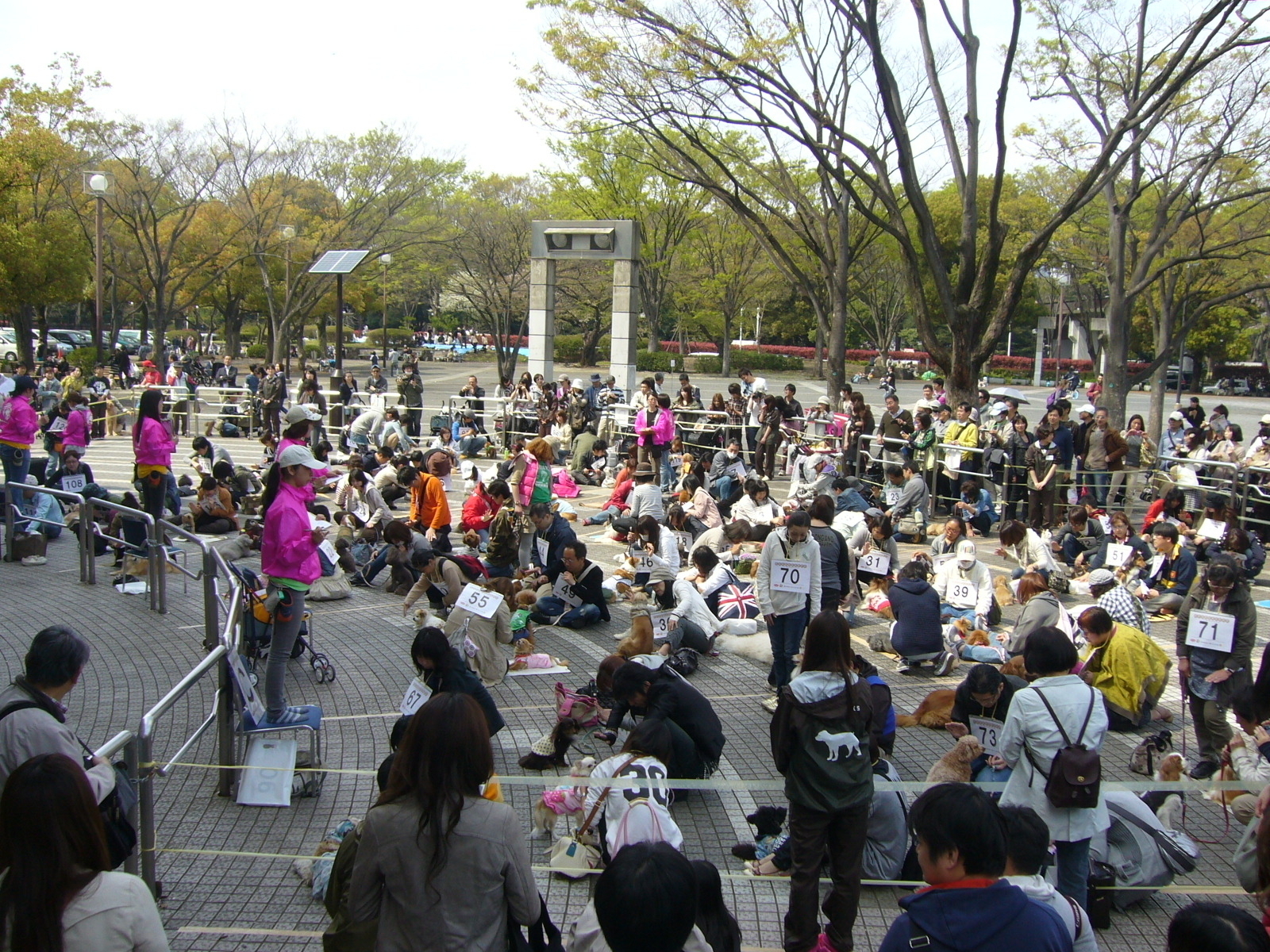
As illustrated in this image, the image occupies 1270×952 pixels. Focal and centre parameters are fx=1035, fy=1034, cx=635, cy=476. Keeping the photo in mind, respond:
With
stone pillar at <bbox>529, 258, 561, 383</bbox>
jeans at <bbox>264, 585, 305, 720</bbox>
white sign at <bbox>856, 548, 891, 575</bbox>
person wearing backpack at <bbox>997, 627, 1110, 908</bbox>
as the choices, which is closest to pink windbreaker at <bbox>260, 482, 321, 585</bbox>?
jeans at <bbox>264, 585, 305, 720</bbox>

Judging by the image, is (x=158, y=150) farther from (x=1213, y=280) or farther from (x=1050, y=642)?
(x=1050, y=642)

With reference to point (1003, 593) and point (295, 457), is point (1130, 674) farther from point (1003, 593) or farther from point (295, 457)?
point (295, 457)

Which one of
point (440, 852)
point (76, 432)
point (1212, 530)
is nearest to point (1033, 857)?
point (440, 852)

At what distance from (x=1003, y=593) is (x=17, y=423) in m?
11.7

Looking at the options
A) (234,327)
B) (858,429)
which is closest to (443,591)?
(858,429)

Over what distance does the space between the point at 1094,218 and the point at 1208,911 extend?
94.8ft

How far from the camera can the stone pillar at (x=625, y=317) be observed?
80.2 feet

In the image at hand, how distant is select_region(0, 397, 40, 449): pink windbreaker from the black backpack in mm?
12328

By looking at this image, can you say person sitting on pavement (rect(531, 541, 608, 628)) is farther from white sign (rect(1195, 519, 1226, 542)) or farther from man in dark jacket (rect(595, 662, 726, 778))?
white sign (rect(1195, 519, 1226, 542))

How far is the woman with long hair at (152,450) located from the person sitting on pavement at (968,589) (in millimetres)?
7971

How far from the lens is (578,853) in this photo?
5301 mm

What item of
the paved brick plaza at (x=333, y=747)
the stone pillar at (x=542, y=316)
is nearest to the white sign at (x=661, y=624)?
the paved brick plaza at (x=333, y=747)

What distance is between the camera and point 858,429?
16.3 meters

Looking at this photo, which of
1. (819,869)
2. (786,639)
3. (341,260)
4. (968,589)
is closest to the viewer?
(819,869)
